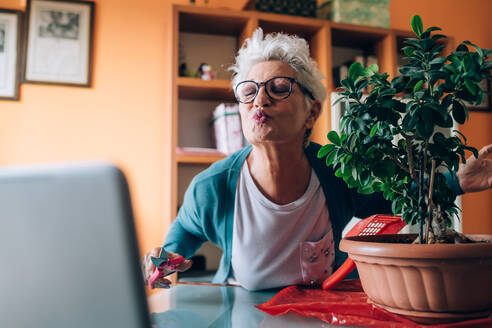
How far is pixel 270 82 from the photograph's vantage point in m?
1.18

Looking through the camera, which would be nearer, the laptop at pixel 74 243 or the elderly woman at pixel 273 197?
the laptop at pixel 74 243

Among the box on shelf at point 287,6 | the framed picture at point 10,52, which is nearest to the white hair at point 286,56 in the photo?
the box on shelf at point 287,6

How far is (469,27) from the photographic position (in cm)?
341

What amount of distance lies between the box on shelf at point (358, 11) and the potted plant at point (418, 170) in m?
2.11

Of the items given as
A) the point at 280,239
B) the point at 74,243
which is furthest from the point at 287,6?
the point at 74,243

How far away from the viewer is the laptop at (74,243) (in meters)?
0.29

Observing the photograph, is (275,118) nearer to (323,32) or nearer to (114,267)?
(114,267)

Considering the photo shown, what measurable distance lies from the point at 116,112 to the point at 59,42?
0.60 meters

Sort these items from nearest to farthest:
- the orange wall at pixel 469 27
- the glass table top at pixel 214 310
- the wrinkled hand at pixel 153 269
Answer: the glass table top at pixel 214 310
the wrinkled hand at pixel 153 269
the orange wall at pixel 469 27

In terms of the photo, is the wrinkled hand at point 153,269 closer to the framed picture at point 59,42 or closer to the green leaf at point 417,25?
the green leaf at point 417,25

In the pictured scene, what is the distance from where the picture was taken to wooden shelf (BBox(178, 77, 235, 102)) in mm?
2359

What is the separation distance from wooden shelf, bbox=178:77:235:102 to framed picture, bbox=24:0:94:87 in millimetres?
695

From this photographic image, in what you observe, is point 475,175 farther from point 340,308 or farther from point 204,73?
point 204,73

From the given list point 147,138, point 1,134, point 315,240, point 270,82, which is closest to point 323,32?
point 147,138
